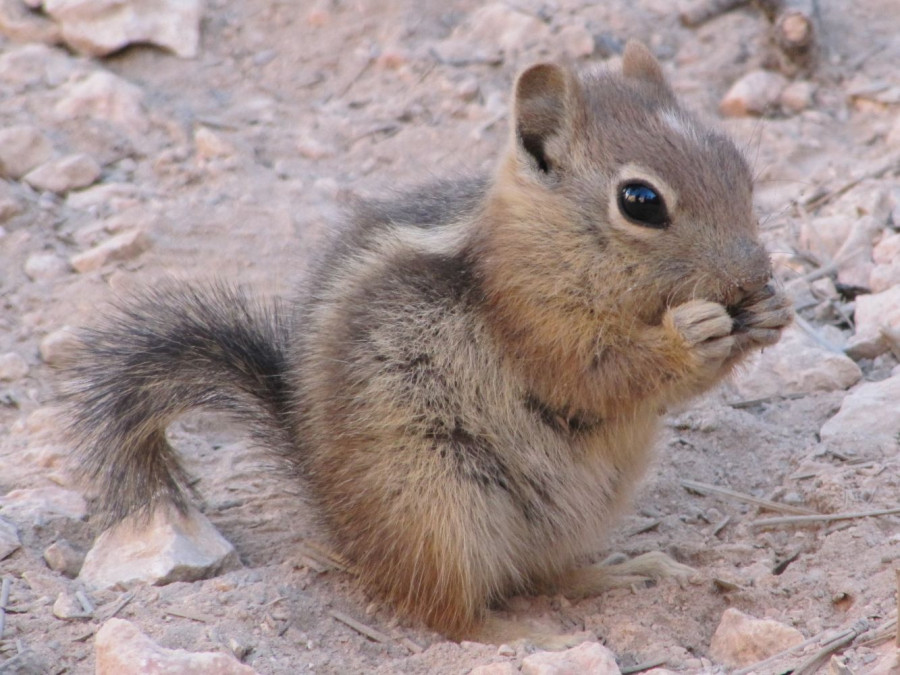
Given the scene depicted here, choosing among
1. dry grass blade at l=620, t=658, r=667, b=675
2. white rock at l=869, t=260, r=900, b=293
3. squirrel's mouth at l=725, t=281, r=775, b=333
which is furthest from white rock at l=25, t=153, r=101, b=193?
dry grass blade at l=620, t=658, r=667, b=675

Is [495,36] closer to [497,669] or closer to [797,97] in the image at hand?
[797,97]

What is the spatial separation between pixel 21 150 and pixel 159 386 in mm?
2730

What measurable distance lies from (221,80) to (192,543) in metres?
3.72

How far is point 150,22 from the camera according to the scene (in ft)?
21.6

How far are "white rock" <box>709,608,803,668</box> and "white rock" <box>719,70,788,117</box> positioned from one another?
12.0ft

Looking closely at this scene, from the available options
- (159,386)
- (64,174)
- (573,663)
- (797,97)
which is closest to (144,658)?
(573,663)

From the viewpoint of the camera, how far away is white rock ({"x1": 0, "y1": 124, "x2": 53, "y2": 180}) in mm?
5785

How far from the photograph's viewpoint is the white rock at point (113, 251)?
5332 millimetres

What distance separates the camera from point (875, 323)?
472 cm

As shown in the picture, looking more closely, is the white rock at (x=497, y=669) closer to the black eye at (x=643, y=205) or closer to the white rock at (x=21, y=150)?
the black eye at (x=643, y=205)

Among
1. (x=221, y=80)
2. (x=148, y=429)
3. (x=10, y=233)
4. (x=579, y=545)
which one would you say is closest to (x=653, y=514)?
(x=579, y=545)

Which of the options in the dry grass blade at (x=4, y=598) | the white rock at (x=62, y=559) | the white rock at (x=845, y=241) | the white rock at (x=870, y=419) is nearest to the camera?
the dry grass blade at (x=4, y=598)

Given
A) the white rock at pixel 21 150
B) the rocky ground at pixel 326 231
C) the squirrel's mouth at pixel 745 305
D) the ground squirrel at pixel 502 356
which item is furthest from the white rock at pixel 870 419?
the white rock at pixel 21 150

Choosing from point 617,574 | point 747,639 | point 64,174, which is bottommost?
point 617,574
